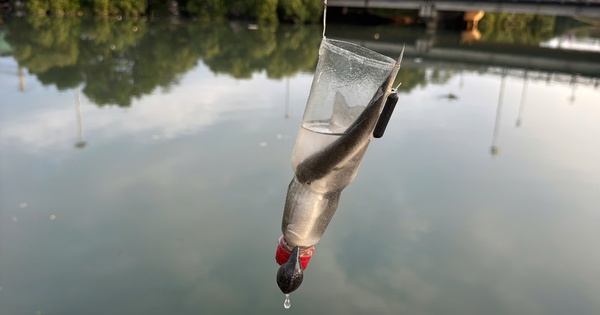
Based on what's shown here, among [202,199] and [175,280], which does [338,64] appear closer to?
[175,280]

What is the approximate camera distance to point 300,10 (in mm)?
25906

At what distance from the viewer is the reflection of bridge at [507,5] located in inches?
→ 829

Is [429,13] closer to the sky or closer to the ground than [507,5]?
closer to the ground

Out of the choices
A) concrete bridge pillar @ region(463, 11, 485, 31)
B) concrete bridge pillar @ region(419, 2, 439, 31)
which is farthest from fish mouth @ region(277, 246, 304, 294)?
concrete bridge pillar @ region(463, 11, 485, 31)

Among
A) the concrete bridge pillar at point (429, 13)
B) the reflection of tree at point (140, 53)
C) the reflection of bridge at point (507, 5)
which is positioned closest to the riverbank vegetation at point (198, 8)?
the reflection of bridge at point (507, 5)

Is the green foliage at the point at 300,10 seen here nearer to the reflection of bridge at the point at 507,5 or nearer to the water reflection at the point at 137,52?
the reflection of bridge at the point at 507,5

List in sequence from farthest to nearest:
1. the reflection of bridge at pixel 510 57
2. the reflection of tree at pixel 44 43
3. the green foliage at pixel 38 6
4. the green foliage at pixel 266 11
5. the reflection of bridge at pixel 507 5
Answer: the green foliage at pixel 266 11 < the green foliage at pixel 38 6 < the reflection of bridge at pixel 507 5 < the reflection of bridge at pixel 510 57 < the reflection of tree at pixel 44 43

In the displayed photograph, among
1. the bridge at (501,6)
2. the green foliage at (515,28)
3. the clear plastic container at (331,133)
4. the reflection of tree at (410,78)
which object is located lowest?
the reflection of tree at (410,78)

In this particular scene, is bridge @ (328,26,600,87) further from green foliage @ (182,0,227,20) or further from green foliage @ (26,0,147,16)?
green foliage @ (26,0,147,16)

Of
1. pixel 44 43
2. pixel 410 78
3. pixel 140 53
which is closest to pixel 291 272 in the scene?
pixel 410 78

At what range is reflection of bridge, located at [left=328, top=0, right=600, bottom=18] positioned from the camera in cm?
2106

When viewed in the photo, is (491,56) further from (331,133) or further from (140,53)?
(331,133)

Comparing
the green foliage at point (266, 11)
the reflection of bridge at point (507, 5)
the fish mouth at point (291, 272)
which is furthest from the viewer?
the green foliage at point (266, 11)

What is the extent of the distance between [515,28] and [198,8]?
63.5 ft
